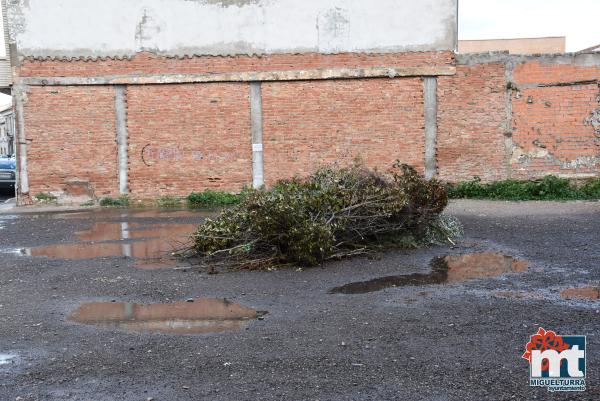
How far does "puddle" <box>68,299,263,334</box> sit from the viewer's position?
17.1 ft

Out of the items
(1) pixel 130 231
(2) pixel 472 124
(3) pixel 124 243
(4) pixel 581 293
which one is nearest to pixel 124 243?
(3) pixel 124 243

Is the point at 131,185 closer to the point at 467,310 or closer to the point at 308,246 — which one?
Answer: the point at 308,246

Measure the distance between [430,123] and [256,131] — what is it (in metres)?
4.43

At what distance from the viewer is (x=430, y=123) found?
15.2 m

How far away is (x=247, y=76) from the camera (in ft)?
49.9

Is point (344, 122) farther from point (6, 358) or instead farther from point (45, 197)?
point (6, 358)

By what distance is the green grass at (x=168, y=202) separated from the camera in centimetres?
1542

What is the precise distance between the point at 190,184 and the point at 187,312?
33.3 ft

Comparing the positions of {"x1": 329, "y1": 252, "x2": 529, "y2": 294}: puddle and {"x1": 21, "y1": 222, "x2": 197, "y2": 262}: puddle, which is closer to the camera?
{"x1": 329, "y1": 252, "x2": 529, "y2": 294}: puddle

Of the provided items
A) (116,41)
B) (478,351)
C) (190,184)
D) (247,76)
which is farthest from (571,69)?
(478,351)

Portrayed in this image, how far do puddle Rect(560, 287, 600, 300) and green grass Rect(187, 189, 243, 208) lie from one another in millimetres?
10030

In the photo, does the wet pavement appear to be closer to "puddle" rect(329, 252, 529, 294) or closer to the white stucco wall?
"puddle" rect(329, 252, 529, 294)

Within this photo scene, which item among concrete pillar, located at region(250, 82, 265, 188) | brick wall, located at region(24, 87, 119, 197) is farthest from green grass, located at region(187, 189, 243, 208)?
brick wall, located at region(24, 87, 119, 197)

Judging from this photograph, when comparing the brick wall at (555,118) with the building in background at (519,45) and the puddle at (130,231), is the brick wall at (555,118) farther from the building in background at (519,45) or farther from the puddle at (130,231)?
the building in background at (519,45)
